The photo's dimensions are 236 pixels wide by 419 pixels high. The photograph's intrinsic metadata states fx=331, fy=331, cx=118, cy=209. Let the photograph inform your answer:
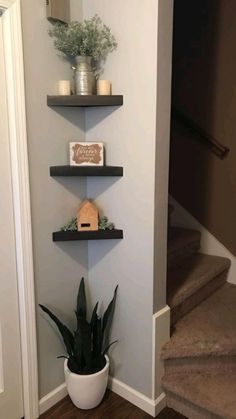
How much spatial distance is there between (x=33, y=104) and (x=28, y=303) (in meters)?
0.93

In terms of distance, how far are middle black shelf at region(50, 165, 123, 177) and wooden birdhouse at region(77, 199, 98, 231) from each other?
174 mm

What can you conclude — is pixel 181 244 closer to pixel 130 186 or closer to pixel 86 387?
pixel 130 186

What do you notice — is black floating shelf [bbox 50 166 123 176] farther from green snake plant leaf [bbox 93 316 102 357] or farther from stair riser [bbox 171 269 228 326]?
stair riser [bbox 171 269 228 326]

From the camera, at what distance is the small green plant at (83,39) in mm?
1488

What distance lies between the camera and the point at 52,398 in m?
1.76

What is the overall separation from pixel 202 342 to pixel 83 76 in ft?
4.88

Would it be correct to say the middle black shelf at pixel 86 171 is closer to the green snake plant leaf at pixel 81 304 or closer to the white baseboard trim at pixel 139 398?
the green snake plant leaf at pixel 81 304

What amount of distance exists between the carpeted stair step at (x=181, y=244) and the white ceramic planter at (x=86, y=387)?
91 centimetres

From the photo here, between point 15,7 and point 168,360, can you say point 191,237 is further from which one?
point 15,7

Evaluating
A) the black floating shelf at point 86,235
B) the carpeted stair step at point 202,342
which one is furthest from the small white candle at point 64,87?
the carpeted stair step at point 202,342

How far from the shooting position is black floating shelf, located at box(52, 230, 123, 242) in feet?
5.42

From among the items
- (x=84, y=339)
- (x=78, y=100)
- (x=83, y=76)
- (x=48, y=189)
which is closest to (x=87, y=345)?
(x=84, y=339)

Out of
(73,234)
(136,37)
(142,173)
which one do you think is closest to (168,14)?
(136,37)

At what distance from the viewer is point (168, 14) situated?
147cm
